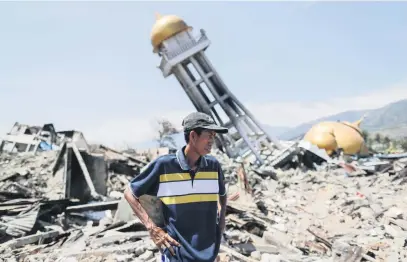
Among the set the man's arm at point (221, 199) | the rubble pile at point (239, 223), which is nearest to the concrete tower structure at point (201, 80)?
the rubble pile at point (239, 223)

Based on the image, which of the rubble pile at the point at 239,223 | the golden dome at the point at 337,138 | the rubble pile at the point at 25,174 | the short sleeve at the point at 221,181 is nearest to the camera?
the short sleeve at the point at 221,181

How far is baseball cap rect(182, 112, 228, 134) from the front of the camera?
2.81 meters

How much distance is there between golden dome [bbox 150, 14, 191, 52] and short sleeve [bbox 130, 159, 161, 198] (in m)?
22.2

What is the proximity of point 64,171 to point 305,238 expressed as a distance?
7.27 metres

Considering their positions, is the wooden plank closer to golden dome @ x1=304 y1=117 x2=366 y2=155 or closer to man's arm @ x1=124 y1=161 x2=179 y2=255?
man's arm @ x1=124 y1=161 x2=179 y2=255

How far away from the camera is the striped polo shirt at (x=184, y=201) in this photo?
279 centimetres

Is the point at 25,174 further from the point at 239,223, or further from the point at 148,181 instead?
the point at 148,181

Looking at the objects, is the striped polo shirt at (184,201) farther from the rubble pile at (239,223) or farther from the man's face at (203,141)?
the rubble pile at (239,223)

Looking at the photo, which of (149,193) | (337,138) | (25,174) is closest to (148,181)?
(149,193)

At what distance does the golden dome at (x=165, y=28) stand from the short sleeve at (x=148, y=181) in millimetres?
22202

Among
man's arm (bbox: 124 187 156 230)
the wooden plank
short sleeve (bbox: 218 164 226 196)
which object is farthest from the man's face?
the wooden plank

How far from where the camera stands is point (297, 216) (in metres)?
9.97

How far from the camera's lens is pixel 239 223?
7430mm

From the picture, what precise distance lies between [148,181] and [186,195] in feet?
0.87
